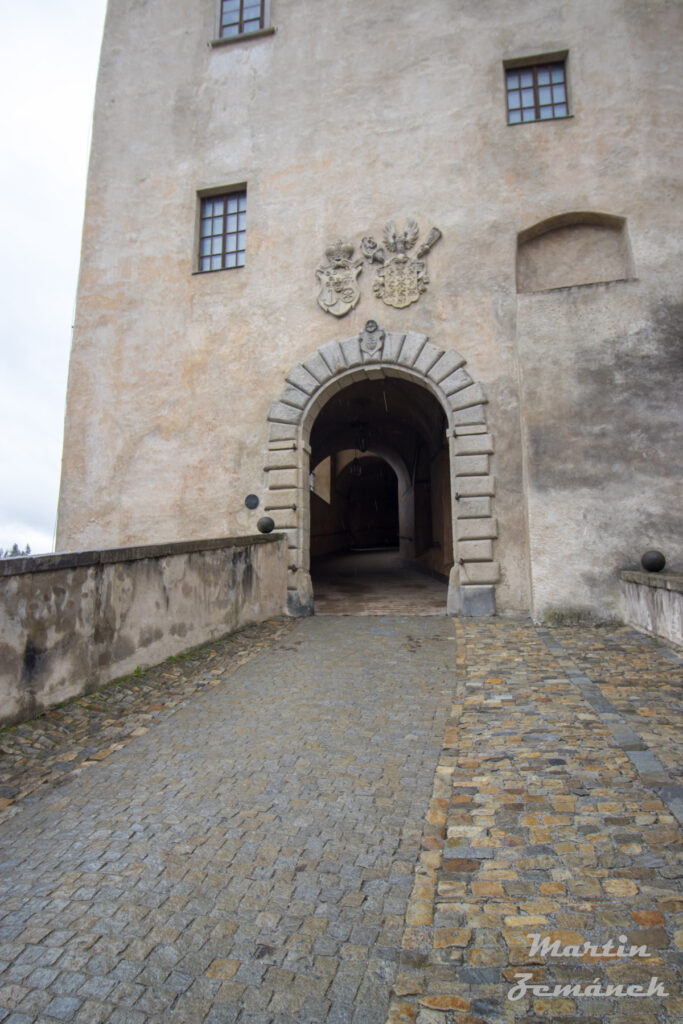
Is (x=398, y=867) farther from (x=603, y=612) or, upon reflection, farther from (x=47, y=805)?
(x=603, y=612)

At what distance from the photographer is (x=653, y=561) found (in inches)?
268

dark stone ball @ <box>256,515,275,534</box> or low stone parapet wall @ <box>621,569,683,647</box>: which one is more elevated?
dark stone ball @ <box>256,515,275,534</box>

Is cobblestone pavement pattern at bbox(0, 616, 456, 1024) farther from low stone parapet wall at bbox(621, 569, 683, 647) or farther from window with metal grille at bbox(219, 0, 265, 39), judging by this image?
window with metal grille at bbox(219, 0, 265, 39)

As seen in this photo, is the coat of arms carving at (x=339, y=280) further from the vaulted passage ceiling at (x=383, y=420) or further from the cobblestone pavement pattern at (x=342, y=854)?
the cobblestone pavement pattern at (x=342, y=854)

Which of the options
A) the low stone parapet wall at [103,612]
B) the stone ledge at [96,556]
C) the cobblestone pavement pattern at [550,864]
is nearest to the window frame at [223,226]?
the low stone parapet wall at [103,612]

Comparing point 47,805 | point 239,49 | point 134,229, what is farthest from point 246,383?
point 47,805

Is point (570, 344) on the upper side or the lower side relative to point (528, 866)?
upper

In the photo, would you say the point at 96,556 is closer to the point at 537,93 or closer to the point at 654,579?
the point at 654,579

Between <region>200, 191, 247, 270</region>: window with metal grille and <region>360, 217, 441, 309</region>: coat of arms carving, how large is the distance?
8.65 feet

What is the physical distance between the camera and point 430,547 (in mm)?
15602

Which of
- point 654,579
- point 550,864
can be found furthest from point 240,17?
point 550,864

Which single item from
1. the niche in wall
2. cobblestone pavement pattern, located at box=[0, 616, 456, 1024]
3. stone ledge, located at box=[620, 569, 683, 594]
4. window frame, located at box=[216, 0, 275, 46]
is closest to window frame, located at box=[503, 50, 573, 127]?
the niche in wall

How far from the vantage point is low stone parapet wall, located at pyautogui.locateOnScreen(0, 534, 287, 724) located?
12.6ft

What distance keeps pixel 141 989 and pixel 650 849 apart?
1984 mm
